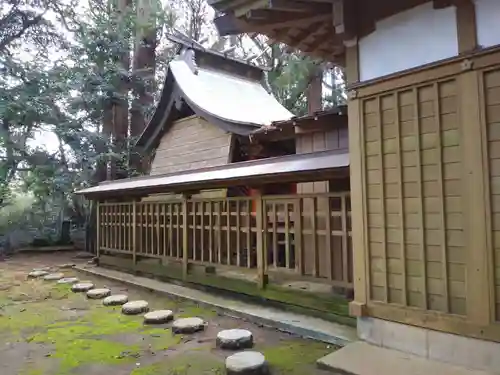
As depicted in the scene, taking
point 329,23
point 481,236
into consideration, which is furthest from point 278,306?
point 329,23

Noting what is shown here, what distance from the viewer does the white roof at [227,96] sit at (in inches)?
385

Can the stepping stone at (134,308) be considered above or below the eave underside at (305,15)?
below

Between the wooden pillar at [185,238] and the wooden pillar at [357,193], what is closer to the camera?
the wooden pillar at [357,193]

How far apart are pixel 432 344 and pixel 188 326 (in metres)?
2.75

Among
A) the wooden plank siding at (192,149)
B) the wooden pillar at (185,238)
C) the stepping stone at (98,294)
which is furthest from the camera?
the wooden plank siding at (192,149)

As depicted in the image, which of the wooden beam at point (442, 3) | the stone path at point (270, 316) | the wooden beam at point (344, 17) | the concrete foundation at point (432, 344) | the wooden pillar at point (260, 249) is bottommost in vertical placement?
the stone path at point (270, 316)

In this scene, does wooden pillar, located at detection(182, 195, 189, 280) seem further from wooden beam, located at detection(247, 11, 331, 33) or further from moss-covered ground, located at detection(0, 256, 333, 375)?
wooden beam, located at detection(247, 11, 331, 33)

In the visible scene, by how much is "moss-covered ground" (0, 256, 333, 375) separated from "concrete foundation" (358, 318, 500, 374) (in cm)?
56

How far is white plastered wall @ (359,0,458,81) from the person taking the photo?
348cm

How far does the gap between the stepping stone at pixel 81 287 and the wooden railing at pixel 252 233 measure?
1289mm

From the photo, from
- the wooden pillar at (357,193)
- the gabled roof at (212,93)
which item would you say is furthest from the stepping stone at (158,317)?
the gabled roof at (212,93)

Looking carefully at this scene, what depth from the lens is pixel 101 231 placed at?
34.0 feet

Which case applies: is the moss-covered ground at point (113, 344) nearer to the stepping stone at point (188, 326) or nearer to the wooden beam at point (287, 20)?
the stepping stone at point (188, 326)

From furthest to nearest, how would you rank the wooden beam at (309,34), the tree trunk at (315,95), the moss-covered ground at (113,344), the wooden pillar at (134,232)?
the tree trunk at (315,95) → the wooden pillar at (134,232) → the wooden beam at (309,34) → the moss-covered ground at (113,344)
